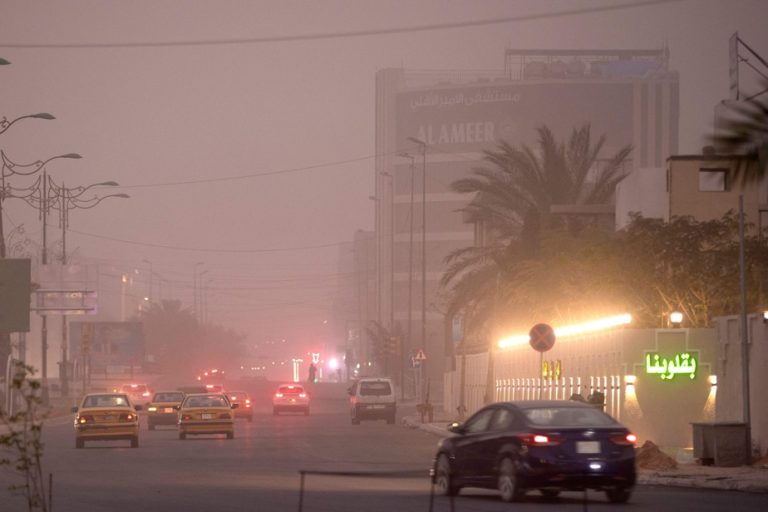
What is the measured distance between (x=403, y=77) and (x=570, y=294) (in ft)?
405

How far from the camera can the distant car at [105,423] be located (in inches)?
1613

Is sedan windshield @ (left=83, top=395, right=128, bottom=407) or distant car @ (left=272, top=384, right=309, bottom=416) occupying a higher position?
sedan windshield @ (left=83, top=395, right=128, bottom=407)

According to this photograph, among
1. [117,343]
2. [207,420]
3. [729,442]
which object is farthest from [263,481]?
[117,343]

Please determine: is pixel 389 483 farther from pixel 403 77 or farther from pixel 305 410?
pixel 403 77

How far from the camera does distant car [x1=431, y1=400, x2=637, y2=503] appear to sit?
20.6 meters

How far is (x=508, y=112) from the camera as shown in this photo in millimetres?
163625

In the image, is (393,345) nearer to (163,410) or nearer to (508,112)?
(163,410)

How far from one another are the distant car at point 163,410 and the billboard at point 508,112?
10581 cm

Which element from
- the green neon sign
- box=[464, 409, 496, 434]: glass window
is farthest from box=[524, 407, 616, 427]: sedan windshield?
the green neon sign

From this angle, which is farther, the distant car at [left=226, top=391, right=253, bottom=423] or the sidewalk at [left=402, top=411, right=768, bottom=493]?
the distant car at [left=226, top=391, right=253, bottom=423]

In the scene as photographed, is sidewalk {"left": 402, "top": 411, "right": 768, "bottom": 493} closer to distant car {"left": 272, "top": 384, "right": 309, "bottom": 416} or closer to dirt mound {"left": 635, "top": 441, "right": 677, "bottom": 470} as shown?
dirt mound {"left": 635, "top": 441, "right": 677, "bottom": 470}

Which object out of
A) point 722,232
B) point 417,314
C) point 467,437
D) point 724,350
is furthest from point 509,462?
point 417,314

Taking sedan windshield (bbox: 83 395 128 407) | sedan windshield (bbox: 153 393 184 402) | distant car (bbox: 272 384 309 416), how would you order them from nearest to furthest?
sedan windshield (bbox: 83 395 128 407) → sedan windshield (bbox: 153 393 184 402) → distant car (bbox: 272 384 309 416)

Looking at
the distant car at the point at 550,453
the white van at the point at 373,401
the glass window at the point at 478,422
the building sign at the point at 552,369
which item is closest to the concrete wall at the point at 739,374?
the glass window at the point at 478,422
